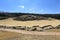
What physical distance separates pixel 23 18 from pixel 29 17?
0.67 metres

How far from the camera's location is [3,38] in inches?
252

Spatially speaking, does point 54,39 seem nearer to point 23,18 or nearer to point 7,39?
point 7,39

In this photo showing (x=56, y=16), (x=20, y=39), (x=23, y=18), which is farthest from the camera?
(x=56, y=16)

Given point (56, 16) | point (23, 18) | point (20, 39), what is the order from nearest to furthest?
1. point (20, 39)
2. point (23, 18)
3. point (56, 16)

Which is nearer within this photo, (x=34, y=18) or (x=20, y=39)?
(x=20, y=39)

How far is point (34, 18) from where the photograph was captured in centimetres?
1656

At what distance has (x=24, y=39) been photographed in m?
6.08

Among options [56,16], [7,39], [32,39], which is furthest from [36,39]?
[56,16]

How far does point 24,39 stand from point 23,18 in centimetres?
1008

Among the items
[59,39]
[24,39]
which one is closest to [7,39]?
Answer: [24,39]

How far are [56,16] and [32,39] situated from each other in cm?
1292

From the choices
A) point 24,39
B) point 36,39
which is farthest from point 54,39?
point 24,39

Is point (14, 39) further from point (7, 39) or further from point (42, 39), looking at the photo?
point (42, 39)

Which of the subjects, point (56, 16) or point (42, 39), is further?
point (56, 16)
